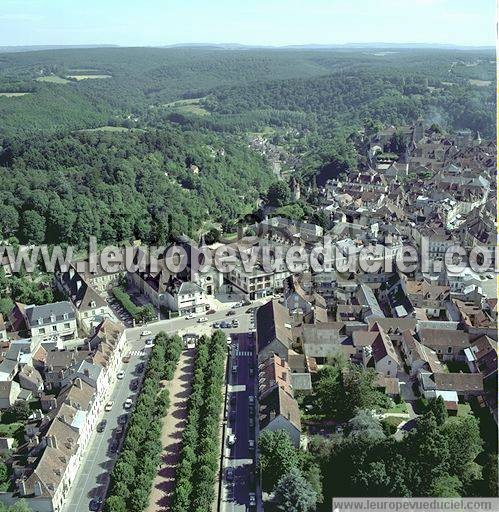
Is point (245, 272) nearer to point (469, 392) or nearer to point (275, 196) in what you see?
point (469, 392)

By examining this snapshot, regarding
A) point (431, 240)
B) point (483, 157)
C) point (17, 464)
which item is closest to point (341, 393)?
point (17, 464)

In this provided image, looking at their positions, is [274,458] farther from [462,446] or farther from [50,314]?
[50,314]

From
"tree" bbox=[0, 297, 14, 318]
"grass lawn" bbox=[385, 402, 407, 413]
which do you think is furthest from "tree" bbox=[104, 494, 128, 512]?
"tree" bbox=[0, 297, 14, 318]

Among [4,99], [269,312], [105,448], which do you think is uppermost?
[4,99]

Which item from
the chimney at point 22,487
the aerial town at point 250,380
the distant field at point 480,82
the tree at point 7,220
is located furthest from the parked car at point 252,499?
the distant field at point 480,82

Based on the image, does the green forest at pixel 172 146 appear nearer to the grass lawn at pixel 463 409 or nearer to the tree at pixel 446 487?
the grass lawn at pixel 463 409

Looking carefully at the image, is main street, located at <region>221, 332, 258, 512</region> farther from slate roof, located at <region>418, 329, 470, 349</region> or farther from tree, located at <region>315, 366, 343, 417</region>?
slate roof, located at <region>418, 329, 470, 349</region>
